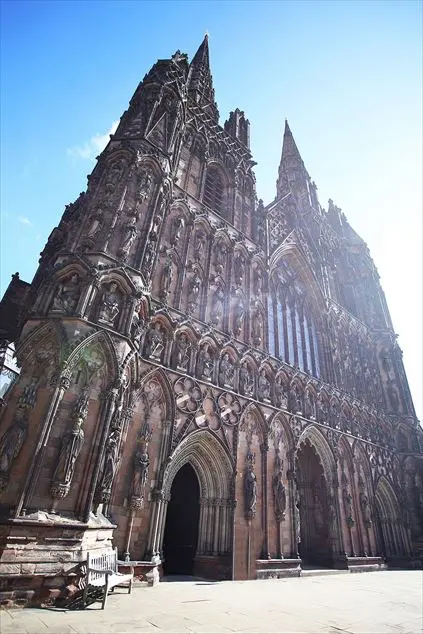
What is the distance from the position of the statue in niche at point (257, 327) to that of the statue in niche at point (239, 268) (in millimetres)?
1684

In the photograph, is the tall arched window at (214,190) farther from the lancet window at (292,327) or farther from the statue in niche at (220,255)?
the lancet window at (292,327)

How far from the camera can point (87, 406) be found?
8.38m

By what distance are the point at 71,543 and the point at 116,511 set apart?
2.50 m

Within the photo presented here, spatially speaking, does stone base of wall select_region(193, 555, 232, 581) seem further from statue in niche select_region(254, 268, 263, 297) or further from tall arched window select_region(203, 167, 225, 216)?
tall arched window select_region(203, 167, 225, 216)

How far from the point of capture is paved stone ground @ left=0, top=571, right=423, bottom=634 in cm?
495

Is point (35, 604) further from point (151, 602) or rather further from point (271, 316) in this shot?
point (271, 316)

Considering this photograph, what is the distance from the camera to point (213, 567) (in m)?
11.1

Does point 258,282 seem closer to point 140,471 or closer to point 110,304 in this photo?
point 110,304

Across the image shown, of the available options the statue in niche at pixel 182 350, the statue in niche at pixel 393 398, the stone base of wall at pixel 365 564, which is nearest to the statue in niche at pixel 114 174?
the statue in niche at pixel 182 350

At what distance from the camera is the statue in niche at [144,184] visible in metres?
12.5

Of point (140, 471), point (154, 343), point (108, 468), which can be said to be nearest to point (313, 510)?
point (140, 471)

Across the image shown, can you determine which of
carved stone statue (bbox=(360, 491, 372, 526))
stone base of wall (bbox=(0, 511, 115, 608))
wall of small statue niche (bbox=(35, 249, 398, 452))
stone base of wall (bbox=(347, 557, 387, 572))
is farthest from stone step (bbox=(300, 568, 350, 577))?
stone base of wall (bbox=(0, 511, 115, 608))

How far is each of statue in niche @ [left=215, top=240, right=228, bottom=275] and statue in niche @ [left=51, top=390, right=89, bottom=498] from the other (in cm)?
964

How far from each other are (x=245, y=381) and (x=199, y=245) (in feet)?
20.6
